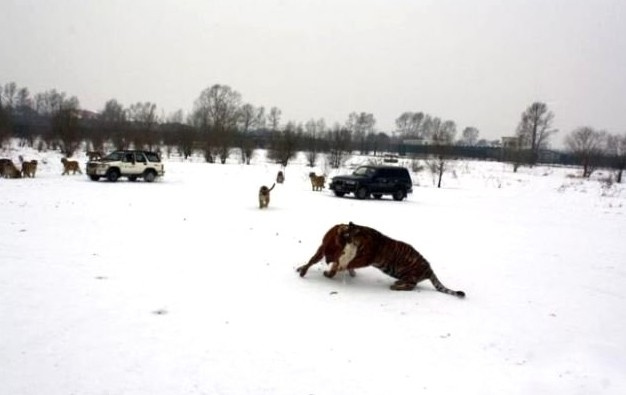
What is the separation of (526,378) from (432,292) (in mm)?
2784

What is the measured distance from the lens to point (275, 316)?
6012mm

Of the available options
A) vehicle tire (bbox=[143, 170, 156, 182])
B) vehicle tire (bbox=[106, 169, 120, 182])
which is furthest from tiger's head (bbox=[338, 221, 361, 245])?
vehicle tire (bbox=[143, 170, 156, 182])

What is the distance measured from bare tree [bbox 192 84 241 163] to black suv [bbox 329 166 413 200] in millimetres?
31065

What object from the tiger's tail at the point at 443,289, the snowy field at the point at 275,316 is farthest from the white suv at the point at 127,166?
the tiger's tail at the point at 443,289

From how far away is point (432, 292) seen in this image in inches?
298

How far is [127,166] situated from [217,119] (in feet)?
124

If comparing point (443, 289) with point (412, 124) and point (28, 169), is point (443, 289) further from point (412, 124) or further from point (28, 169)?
point (412, 124)

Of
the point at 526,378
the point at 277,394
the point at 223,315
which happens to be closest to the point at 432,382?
the point at 526,378

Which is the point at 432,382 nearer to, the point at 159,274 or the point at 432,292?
the point at 432,292

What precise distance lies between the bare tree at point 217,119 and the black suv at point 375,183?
102 feet

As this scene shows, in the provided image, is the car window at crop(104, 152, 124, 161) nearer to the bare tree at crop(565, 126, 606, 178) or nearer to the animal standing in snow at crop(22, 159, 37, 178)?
the animal standing in snow at crop(22, 159, 37, 178)

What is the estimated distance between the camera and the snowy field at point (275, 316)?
14.7 ft

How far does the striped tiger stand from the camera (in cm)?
743

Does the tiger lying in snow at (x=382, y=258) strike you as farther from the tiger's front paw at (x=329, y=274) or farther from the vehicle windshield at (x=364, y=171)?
the vehicle windshield at (x=364, y=171)
